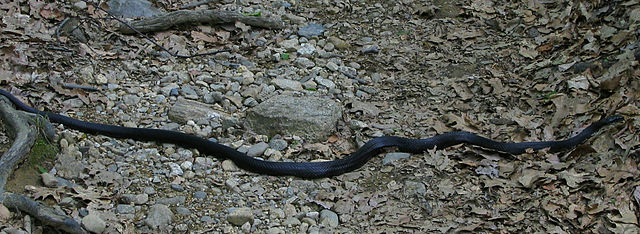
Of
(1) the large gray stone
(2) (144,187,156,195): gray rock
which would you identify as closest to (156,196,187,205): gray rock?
(2) (144,187,156,195): gray rock

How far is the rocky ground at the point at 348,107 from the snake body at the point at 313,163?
70 millimetres

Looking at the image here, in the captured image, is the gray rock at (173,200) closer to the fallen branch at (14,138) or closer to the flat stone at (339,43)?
the fallen branch at (14,138)

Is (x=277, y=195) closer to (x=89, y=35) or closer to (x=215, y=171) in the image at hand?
(x=215, y=171)

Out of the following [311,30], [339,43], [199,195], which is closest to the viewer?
[199,195]

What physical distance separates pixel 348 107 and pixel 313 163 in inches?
45.5

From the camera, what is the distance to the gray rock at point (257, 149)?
4.75 metres

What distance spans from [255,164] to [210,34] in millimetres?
2587

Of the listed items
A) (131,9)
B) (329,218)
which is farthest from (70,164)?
(131,9)

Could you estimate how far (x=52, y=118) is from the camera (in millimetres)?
4703

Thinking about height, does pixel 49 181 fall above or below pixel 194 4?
above

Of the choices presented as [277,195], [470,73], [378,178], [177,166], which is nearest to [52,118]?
[177,166]

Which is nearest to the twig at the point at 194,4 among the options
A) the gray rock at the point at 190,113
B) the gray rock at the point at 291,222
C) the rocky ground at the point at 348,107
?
the rocky ground at the point at 348,107

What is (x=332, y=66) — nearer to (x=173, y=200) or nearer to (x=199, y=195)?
(x=199, y=195)

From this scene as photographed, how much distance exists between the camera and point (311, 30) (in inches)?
270
